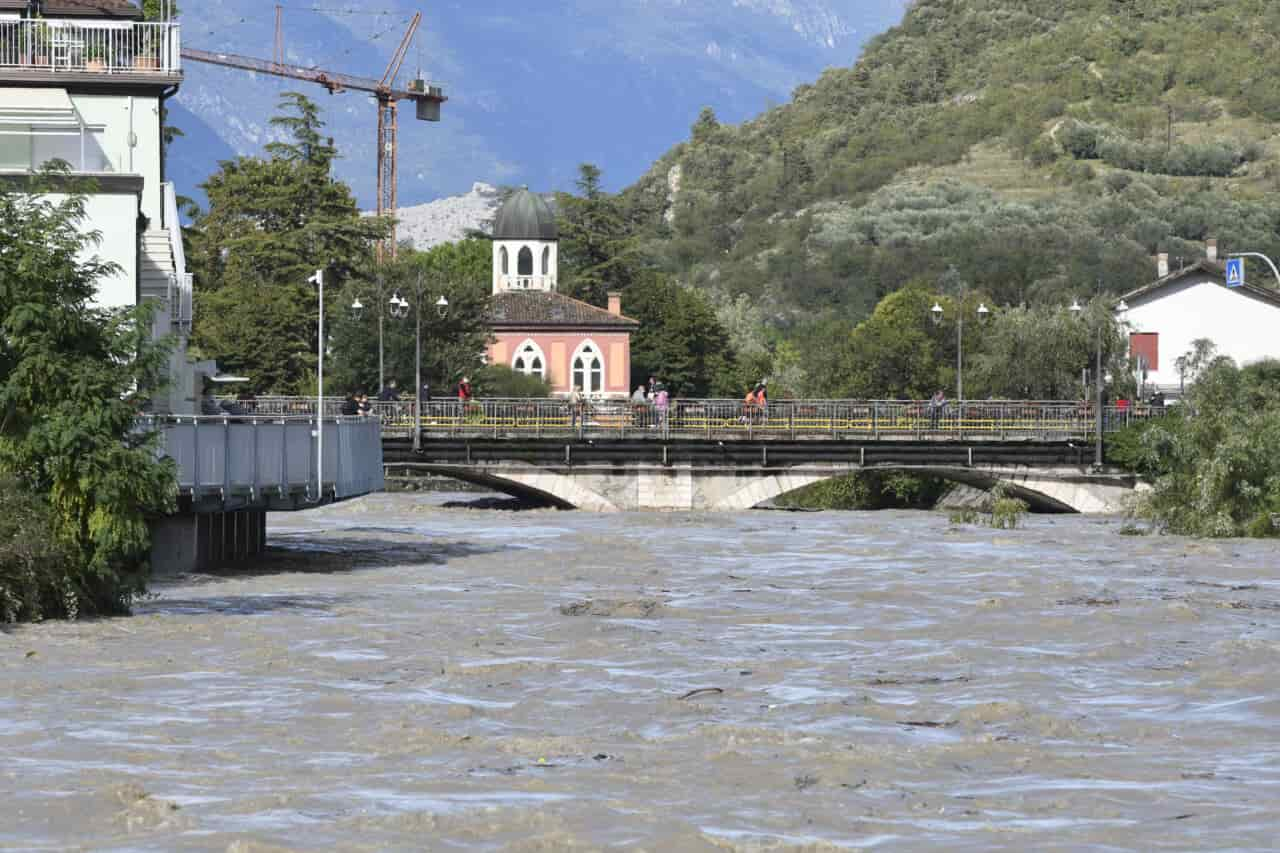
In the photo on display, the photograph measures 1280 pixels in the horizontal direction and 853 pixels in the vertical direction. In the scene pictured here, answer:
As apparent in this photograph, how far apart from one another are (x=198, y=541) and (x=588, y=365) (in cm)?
6272

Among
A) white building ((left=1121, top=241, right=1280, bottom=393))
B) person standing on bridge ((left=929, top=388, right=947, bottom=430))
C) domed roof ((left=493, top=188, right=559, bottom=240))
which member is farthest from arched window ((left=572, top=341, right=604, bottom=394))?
person standing on bridge ((left=929, top=388, right=947, bottom=430))

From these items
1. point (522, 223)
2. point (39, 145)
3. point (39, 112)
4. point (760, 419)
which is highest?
point (522, 223)

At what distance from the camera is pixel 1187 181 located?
169 meters

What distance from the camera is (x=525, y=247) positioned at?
116 metres

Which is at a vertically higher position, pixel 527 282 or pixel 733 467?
pixel 527 282

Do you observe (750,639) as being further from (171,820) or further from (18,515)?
(171,820)

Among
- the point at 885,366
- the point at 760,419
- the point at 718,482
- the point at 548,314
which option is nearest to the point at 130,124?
the point at 718,482

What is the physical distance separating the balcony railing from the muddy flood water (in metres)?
18.3

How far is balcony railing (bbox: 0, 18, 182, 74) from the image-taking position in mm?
55000

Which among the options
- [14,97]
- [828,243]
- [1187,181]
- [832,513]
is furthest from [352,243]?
[1187,181]

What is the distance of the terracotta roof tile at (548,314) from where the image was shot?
337ft

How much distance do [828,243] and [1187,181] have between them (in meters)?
26.1

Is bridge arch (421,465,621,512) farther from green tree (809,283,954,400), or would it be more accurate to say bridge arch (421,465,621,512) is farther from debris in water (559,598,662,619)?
debris in water (559,598,662,619)

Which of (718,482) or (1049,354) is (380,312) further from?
(1049,354)
